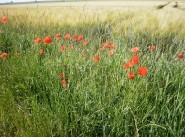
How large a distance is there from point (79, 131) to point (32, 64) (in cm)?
105

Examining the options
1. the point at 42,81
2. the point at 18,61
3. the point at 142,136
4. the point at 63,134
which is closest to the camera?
the point at 142,136

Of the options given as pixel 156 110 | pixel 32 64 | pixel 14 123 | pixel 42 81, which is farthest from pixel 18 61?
pixel 156 110

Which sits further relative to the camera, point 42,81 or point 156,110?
point 42,81

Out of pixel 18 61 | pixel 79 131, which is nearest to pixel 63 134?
pixel 79 131

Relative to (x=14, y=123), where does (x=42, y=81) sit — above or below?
above

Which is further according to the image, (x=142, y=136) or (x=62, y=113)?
(x=62, y=113)

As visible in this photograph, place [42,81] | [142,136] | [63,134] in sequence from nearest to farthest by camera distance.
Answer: [142,136] → [63,134] → [42,81]

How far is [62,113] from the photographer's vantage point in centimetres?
201

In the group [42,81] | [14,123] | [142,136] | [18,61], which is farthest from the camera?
[18,61]

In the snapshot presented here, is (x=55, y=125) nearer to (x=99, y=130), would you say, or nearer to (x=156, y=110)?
(x=99, y=130)

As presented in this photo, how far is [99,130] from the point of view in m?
2.04

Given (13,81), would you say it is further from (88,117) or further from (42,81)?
(88,117)

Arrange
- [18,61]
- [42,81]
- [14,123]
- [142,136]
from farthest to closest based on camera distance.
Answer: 1. [18,61]
2. [42,81]
3. [14,123]
4. [142,136]

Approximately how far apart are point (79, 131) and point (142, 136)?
→ 0.50 m
